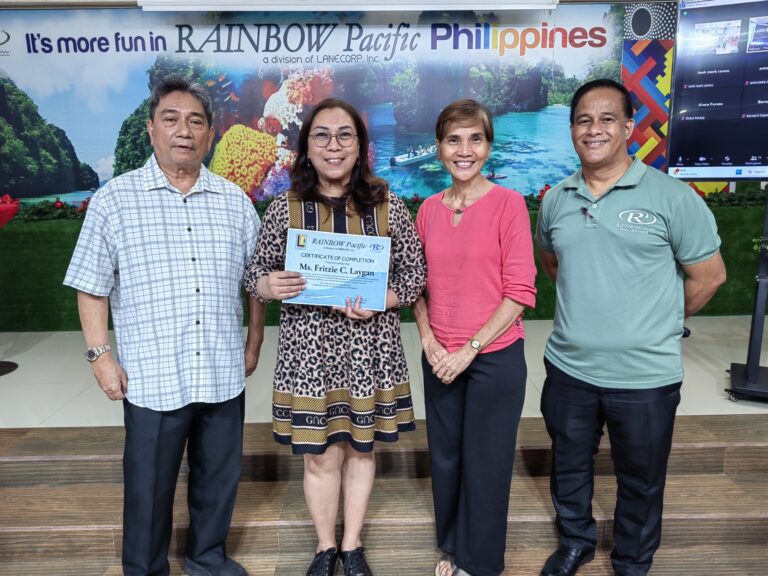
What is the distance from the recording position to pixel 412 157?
5.68m

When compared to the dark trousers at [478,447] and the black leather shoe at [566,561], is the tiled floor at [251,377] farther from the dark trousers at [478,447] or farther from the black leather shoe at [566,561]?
the dark trousers at [478,447]

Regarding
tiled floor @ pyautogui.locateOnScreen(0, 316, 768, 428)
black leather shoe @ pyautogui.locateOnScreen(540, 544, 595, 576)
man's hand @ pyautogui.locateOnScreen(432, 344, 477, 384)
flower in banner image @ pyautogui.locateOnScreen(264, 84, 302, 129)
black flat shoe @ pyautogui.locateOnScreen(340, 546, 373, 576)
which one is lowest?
black leather shoe @ pyautogui.locateOnScreen(540, 544, 595, 576)

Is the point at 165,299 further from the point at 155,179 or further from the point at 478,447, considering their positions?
the point at 478,447

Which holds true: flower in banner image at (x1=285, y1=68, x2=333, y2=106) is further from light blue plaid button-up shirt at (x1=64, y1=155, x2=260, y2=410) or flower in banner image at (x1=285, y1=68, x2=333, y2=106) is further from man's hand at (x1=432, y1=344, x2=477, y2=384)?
man's hand at (x1=432, y1=344, x2=477, y2=384)

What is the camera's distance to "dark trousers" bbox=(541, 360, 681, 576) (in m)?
1.66

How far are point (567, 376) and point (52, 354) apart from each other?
351 cm

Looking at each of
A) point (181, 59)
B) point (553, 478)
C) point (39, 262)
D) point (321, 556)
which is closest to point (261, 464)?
point (321, 556)

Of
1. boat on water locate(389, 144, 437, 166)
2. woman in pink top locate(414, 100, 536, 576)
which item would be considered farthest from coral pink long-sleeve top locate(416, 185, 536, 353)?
boat on water locate(389, 144, 437, 166)

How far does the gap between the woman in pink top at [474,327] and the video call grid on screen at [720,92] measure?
1.73 meters

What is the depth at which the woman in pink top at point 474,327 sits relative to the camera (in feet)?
5.08

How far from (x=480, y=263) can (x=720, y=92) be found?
6.62 ft

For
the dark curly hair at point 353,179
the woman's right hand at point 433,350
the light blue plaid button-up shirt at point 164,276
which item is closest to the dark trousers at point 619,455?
the woman's right hand at point 433,350

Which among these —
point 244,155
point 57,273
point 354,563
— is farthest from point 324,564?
point 244,155

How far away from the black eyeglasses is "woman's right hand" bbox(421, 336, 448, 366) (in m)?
0.60
